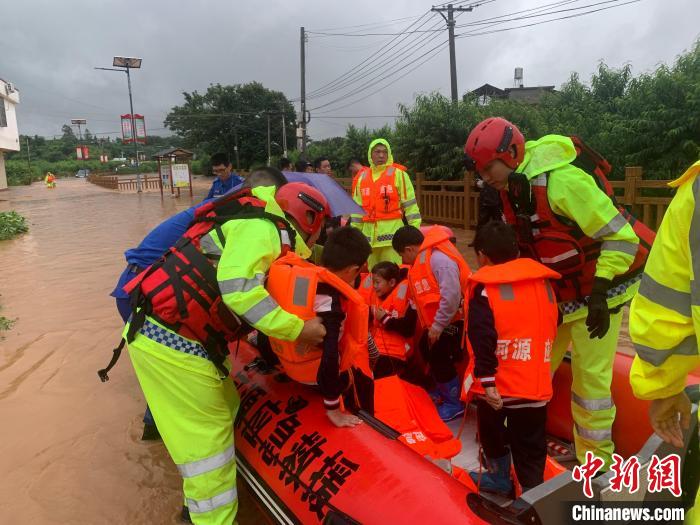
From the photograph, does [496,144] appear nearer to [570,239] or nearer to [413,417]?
[570,239]

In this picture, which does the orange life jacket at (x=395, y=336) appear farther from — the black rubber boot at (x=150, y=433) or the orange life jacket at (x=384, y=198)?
the orange life jacket at (x=384, y=198)

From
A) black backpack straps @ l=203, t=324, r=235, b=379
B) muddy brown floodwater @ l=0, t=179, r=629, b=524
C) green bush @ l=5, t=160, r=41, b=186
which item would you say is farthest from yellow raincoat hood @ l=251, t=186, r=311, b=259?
green bush @ l=5, t=160, r=41, b=186

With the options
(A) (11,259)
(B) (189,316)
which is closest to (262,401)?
(B) (189,316)

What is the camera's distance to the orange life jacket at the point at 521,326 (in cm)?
218

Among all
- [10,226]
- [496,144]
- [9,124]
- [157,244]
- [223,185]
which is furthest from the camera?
[9,124]

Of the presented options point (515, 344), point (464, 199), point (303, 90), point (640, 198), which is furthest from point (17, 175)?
point (515, 344)

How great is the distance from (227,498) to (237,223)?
117cm

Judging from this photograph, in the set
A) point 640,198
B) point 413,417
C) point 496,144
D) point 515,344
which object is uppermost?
point 496,144

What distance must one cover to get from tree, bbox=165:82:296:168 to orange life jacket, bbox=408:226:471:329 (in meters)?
43.9

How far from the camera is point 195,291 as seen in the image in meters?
2.18

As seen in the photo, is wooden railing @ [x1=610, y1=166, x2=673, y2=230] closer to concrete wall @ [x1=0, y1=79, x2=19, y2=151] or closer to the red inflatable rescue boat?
the red inflatable rescue boat

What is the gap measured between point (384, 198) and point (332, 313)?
134 inches

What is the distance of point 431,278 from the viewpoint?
3.17 m

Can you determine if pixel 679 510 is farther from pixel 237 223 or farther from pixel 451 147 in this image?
pixel 451 147
